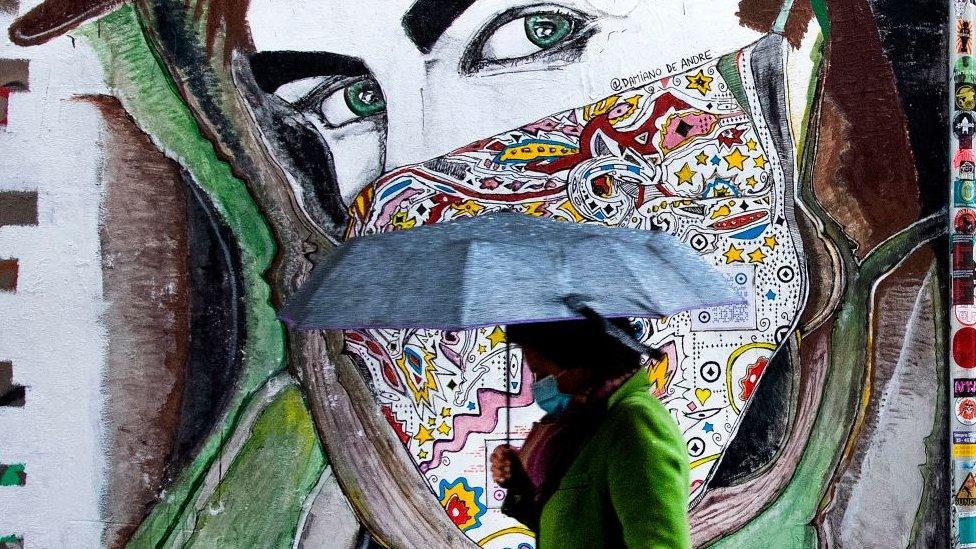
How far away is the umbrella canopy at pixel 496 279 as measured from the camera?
194 cm

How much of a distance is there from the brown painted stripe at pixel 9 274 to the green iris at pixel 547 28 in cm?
245

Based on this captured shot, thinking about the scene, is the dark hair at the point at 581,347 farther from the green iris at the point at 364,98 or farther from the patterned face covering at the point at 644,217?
the green iris at the point at 364,98

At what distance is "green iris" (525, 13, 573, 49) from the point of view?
12.3 ft

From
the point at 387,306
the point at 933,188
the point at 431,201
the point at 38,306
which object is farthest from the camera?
the point at 933,188

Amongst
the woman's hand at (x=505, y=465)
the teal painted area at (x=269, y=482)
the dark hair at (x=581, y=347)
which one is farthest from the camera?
the teal painted area at (x=269, y=482)

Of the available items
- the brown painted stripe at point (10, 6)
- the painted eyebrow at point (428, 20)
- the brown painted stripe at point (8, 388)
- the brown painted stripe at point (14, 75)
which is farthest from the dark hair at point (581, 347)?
the brown painted stripe at point (10, 6)

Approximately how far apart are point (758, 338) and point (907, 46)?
161 centimetres

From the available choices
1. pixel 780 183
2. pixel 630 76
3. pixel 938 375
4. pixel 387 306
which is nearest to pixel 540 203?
pixel 630 76

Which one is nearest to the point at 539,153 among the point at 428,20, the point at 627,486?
the point at 428,20

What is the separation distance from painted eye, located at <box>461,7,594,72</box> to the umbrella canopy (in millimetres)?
1552

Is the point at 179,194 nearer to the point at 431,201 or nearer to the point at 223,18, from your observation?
the point at 223,18

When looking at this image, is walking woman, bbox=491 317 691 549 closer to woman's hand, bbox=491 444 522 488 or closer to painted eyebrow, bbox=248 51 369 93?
woman's hand, bbox=491 444 522 488

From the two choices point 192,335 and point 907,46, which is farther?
point 907,46

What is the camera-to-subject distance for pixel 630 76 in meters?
3.76
